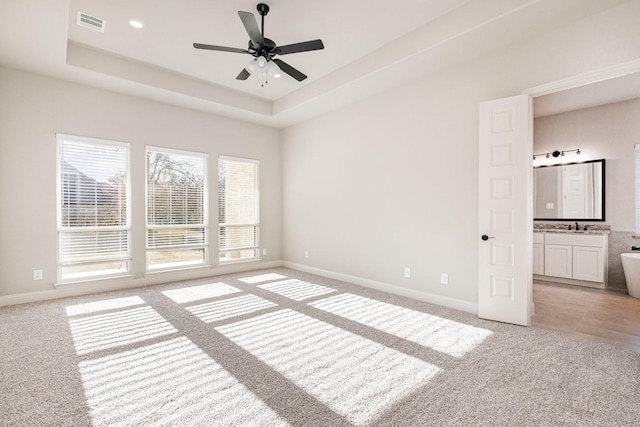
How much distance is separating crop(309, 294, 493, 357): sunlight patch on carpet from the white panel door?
469 mm

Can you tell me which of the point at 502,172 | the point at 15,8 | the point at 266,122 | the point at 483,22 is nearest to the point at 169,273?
the point at 266,122

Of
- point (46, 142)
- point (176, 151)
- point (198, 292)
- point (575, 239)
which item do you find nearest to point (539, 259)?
point (575, 239)

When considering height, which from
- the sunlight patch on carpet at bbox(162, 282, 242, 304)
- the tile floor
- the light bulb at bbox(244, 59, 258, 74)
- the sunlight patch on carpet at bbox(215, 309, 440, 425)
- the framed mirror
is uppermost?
the light bulb at bbox(244, 59, 258, 74)

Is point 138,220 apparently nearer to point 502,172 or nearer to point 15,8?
point 15,8

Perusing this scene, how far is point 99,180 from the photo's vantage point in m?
4.57

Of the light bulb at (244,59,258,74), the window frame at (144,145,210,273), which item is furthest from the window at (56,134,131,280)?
the light bulb at (244,59,258,74)

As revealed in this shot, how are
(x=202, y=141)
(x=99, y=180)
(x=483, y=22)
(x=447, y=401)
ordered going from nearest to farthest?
(x=447, y=401) → (x=483, y=22) → (x=99, y=180) → (x=202, y=141)

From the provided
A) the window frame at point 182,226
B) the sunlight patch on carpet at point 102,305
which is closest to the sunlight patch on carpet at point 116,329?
the sunlight patch on carpet at point 102,305

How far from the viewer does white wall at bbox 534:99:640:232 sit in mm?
4727

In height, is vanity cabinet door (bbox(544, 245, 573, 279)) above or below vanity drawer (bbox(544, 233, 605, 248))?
below

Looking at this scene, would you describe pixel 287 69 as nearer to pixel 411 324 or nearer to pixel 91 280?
pixel 411 324

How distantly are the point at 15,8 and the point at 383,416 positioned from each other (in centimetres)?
440

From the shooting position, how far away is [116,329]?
10.2ft

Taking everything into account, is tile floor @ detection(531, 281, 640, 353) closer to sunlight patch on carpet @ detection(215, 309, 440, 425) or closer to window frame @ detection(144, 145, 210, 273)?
sunlight patch on carpet @ detection(215, 309, 440, 425)
